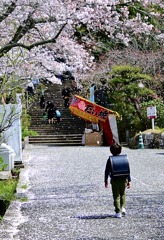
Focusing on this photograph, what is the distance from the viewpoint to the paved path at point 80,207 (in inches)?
267

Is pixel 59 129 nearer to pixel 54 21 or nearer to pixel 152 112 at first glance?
pixel 152 112

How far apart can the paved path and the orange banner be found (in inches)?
496

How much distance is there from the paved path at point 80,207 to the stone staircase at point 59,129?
13.9 m

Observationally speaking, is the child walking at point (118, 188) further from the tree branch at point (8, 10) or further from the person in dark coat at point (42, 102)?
the person in dark coat at point (42, 102)

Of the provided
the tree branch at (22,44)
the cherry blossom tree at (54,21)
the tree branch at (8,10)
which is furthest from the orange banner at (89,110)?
the tree branch at (8,10)

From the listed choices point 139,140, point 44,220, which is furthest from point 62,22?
point 139,140

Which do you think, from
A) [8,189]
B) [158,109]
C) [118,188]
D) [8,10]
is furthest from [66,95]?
[118,188]

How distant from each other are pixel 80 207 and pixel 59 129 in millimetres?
22536

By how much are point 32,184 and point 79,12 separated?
4.09 metres

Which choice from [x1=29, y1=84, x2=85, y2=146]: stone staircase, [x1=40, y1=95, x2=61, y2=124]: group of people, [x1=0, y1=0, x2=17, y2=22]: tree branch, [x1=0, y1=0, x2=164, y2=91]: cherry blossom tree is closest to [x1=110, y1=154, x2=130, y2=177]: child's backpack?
[x1=0, y1=0, x2=164, y2=91]: cherry blossom tree

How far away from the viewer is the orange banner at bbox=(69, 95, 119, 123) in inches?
1090

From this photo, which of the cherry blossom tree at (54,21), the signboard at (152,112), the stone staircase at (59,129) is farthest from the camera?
the stone staircase at (59,129)

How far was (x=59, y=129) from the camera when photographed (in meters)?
31.3

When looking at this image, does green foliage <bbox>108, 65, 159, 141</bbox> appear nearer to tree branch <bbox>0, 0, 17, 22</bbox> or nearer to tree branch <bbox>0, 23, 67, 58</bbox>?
tree branch <bbox>0, 23, 67, 58</bbox>
